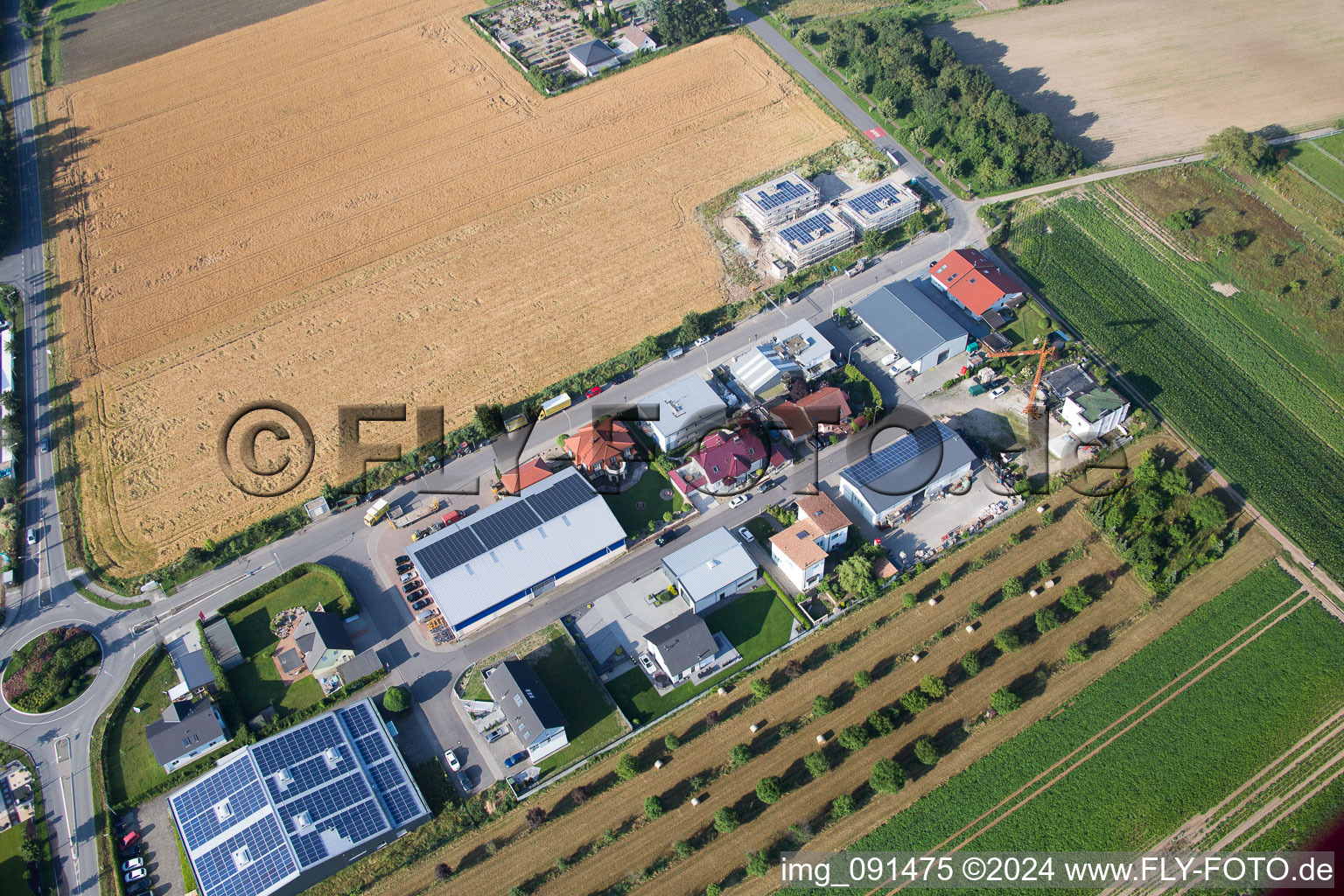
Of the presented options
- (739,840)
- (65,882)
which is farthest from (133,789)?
(739,840)

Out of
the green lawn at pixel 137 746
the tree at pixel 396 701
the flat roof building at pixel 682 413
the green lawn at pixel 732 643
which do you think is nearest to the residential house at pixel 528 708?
the green lawn at pixel 732 643

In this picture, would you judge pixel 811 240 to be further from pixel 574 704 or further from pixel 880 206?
pixel 574 704

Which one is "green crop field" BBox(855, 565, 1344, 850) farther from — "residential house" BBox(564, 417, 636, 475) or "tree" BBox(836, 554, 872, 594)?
"residential house" BBox(564, 417, 636, 475)

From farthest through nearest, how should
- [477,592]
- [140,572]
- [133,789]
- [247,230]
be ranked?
[247,230] → [140,572] → [477,592] → [133,789]

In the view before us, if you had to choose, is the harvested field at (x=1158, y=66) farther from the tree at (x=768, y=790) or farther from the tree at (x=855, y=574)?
the tree at (x=768, y=790)

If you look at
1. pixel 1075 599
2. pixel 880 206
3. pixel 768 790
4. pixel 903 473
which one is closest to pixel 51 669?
pixel 768 790

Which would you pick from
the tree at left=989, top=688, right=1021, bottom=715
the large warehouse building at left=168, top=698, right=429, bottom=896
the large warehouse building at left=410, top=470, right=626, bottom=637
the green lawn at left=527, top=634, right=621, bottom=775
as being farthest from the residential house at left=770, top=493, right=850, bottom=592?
the large warehouse building at left=168, top=698, right=429, bottom=896

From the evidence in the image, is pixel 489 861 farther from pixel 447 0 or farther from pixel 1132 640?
pixel 447 0
